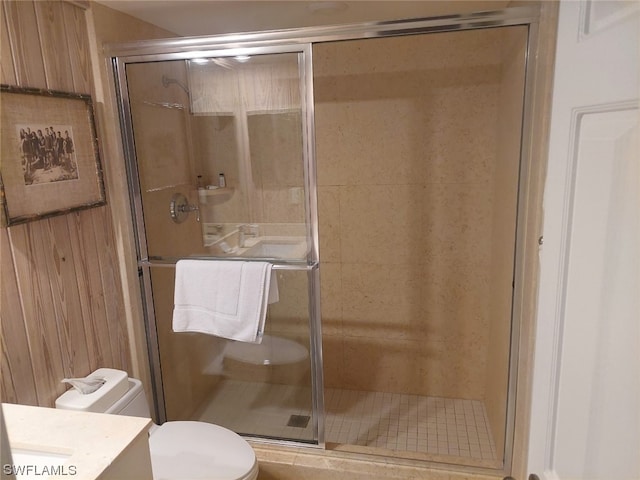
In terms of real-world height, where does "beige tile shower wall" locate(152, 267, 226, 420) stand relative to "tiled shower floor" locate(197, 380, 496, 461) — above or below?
above

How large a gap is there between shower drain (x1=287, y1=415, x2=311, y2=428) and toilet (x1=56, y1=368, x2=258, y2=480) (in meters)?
0.46

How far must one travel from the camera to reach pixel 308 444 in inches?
79.7

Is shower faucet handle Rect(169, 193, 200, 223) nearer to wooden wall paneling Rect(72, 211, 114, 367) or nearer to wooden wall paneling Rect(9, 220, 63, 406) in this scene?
wooden wall paneling Rect(72, 211, 114, 367)

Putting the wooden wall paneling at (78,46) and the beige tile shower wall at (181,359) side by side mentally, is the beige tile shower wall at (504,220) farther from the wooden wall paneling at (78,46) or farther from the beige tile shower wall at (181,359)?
the wooden wall paneling at (78,46)

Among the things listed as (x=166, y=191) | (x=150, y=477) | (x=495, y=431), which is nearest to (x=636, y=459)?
(x=150, y=477)

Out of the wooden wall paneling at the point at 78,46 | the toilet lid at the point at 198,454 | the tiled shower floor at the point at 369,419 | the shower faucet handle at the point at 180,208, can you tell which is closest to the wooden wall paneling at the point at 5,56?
the wooden wall paneling at the point at 78,46

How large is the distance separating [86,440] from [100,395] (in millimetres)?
750

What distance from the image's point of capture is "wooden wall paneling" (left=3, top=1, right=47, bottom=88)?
1400 millimetres

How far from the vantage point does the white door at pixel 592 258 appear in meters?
0.56

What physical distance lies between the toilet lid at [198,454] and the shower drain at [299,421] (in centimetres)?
46

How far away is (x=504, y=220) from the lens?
204 cm

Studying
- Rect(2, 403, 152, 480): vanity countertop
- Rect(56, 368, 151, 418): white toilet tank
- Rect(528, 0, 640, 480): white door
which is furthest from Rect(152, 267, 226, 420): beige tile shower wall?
Rect(528, 0, 640, 480): white door

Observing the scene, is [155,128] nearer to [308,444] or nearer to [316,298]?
[316,298]

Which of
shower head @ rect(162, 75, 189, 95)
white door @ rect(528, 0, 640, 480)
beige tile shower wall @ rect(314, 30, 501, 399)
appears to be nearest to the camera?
white door @ rect(528, 0, 640, 480)
